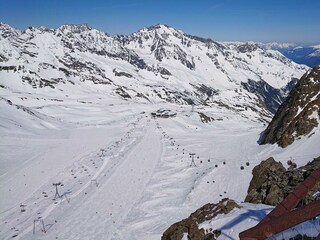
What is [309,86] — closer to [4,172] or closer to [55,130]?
[4,172]

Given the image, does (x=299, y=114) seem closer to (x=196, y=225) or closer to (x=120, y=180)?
(x=120, y=180)

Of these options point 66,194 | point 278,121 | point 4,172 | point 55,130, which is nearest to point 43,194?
→ point 66,194

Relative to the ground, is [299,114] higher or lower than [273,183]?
higher

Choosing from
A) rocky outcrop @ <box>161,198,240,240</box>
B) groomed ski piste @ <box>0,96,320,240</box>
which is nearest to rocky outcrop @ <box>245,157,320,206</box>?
groomed ski piste @ <box>0,96,320,240</box>

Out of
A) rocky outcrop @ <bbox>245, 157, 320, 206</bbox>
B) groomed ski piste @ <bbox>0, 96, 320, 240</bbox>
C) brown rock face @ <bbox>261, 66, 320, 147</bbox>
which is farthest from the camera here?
brown rock face @ <bbox>261, 66, 320, 147</bbox>

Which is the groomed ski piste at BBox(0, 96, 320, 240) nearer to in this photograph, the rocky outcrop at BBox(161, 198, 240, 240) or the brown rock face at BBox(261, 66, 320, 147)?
the rocky outcrop at BBox(161, 198, 240, 240)

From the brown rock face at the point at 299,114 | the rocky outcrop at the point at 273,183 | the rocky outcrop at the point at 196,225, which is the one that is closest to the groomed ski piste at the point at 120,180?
the rocky outcrop at the point at 196,225

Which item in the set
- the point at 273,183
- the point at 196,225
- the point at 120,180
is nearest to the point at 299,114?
the point at 120,180
